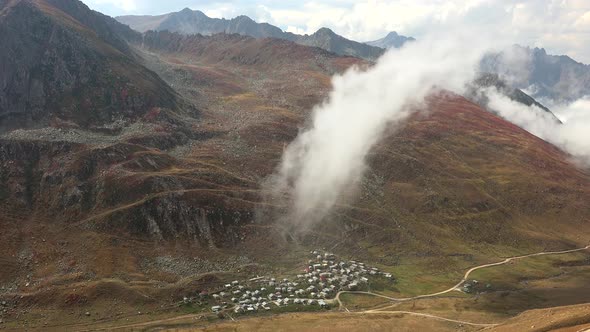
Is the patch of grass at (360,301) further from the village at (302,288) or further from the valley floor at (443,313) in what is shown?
the village at (302,288)

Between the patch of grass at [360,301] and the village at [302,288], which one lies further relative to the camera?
the patch of grass at [360,301]

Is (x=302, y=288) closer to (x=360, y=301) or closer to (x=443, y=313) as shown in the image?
(x=360, y=301)

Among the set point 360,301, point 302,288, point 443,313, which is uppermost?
point 443,313

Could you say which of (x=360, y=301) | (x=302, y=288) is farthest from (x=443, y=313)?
(x=302, y=288)

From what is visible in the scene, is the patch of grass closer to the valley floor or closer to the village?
the valley floor

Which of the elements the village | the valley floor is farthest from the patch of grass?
the village

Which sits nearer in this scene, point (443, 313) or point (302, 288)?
point (443, 313)

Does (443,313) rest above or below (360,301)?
above

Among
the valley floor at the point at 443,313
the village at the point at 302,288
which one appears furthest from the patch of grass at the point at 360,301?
the village at the point at 302,288

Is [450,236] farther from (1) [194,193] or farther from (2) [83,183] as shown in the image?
(2) [83,183]
